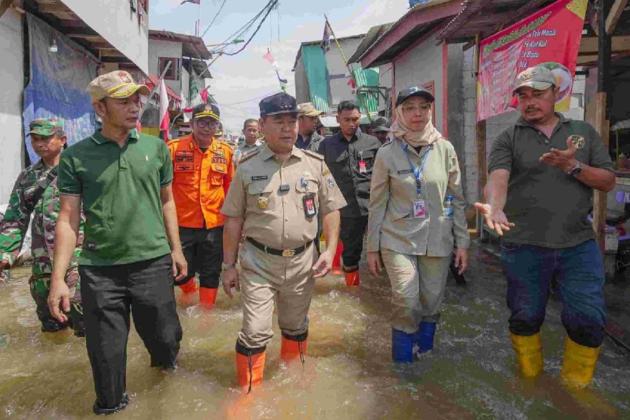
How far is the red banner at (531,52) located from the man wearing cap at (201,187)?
3.05 metres

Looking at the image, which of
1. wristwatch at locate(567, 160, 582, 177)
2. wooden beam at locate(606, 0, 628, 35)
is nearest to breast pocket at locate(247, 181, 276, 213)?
wristwatch at locate(567, 160, 582, 177)

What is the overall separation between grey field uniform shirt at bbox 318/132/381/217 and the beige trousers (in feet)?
7.05

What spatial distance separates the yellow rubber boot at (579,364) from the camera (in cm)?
324

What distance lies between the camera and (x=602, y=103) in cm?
435

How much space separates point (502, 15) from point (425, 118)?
3529 mm

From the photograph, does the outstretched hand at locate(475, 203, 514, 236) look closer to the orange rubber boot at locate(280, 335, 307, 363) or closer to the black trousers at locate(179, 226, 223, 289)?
the orange rubber boot at locate(280, 335, 307, 363)

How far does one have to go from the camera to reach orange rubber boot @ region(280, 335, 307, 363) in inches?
145

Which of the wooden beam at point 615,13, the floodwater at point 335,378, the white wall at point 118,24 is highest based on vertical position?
the white wall at point 118,24

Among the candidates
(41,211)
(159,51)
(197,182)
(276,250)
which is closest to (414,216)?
(276,250)

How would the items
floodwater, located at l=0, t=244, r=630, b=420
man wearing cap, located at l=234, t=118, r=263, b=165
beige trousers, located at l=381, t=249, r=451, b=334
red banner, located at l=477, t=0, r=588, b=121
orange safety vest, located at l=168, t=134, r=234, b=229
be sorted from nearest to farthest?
floodwater, located at l=0, t=244, r=630, b=420, beige trousers, located at l=381, t=249, r=451, b=334, red banner, located at l=477, t=0, r=588, b=121, orange safety vest, located at l=168, t=134, r=234, b=229, man wearing cap, located at l=234, t=118, r=263, b=165

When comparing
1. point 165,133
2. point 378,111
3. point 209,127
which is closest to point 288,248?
point 209,127

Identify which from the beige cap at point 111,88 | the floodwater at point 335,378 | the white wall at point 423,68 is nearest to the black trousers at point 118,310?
the floodwater at point 335,378

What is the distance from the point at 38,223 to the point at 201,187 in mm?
1466

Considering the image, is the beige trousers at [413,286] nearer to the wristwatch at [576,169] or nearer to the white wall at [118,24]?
the wristwatch at [576,169]
